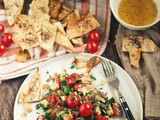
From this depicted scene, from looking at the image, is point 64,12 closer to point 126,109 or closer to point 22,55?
point 22,55

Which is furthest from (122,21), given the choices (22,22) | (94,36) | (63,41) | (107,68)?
(22,22)

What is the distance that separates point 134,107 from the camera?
299 centimetres

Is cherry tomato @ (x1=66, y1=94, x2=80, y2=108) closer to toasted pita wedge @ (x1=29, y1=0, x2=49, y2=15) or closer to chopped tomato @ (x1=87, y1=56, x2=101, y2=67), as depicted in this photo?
chopped tomato @ (x1=87, y1=56, x2=101, y2=67)

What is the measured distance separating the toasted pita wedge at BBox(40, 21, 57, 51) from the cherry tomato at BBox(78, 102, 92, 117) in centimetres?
58

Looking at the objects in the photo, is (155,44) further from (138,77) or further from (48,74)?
(48,74)

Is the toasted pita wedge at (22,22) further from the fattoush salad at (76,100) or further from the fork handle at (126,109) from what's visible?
the fork handle at (126,109)

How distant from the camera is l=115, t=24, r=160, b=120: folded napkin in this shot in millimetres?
2943

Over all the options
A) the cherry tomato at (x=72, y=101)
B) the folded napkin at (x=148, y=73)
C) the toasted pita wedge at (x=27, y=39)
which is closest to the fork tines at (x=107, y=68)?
the folded napkin at (x=148, y=73)

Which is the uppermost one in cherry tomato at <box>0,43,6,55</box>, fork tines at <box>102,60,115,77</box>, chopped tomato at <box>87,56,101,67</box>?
cherry tomato at <box>0,43,6,55</box>

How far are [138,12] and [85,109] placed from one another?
0.94m

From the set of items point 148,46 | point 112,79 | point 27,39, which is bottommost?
point 112,79

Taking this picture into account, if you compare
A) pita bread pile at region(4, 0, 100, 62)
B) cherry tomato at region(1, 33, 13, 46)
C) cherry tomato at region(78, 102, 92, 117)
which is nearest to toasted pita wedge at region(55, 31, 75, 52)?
pita bread pile at region(4, 0, 100, 62)

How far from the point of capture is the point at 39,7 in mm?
3379

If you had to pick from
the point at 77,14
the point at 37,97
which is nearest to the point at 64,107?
the point at 37,97
